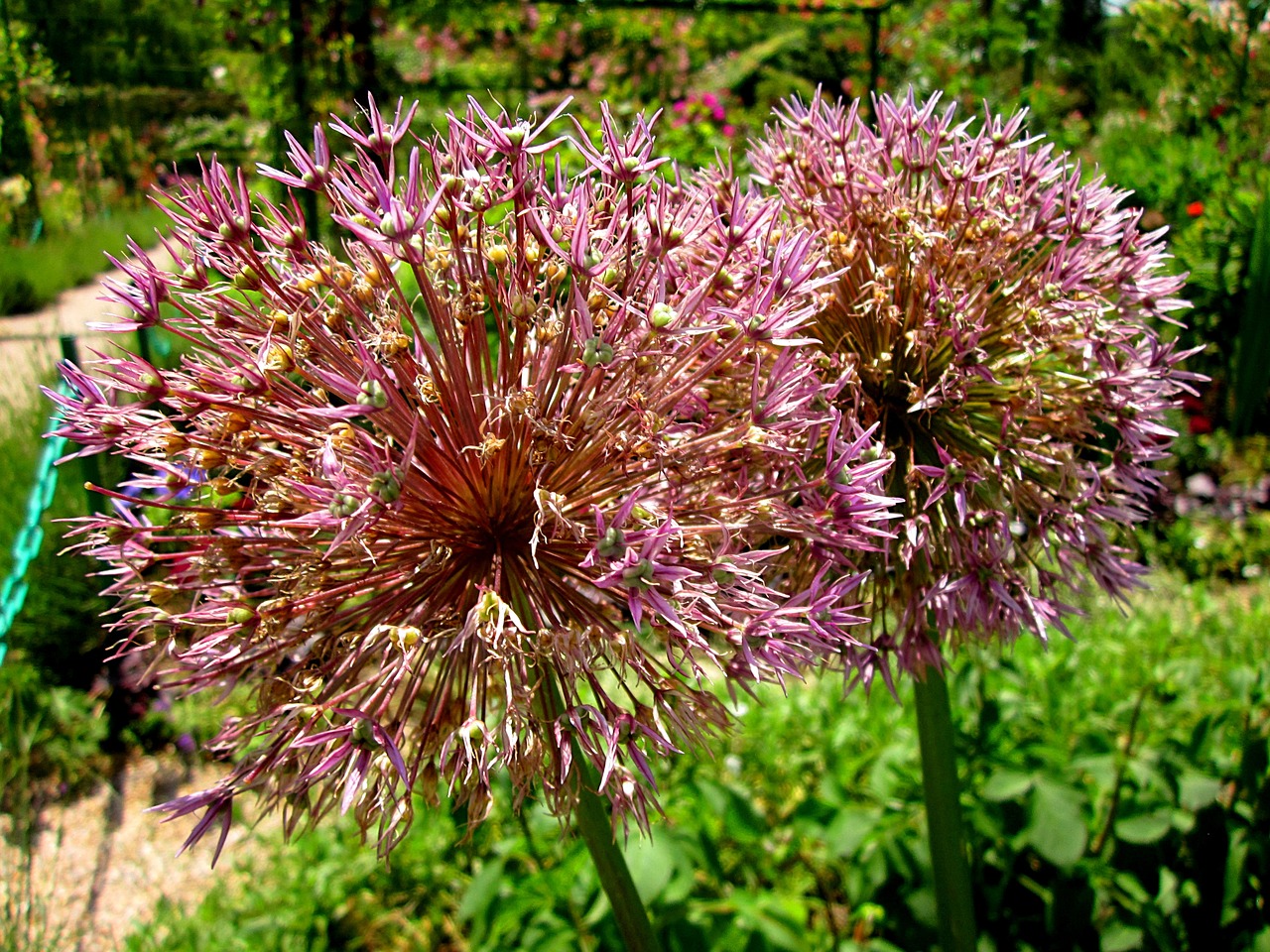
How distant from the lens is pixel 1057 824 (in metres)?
1.97

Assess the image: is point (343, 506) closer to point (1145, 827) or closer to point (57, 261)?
point (1145, 827)

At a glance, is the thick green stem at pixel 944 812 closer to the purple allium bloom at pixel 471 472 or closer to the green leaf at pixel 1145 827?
the purple allium bloom at pixel 471 472

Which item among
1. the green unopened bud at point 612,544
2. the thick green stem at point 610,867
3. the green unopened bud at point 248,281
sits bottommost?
the thick green stem at point 610,867

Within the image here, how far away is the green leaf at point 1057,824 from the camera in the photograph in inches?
76.5

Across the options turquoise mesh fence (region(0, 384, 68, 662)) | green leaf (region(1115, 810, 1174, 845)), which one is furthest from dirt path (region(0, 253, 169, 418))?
green leaf (region(1115, 810, 1174, 845))

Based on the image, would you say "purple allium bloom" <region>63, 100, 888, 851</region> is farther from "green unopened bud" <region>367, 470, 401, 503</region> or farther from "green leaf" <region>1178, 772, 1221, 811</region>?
"green leaf" <region>1178, 772, 1221, 811</region>

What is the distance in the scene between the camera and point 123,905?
3258mm

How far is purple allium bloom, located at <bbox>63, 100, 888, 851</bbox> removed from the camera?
1.15m

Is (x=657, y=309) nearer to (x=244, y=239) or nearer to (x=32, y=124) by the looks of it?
(x=244, y=239)

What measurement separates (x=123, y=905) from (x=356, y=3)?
4.08 metres

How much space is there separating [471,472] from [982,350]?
82 centimetres

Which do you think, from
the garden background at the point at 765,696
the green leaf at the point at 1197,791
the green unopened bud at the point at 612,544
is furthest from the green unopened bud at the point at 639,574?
the green leaf at the point at 1197,791

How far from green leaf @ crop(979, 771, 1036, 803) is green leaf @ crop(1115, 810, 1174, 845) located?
25 centimetres

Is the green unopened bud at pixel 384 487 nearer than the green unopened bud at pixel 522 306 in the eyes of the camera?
Yes
